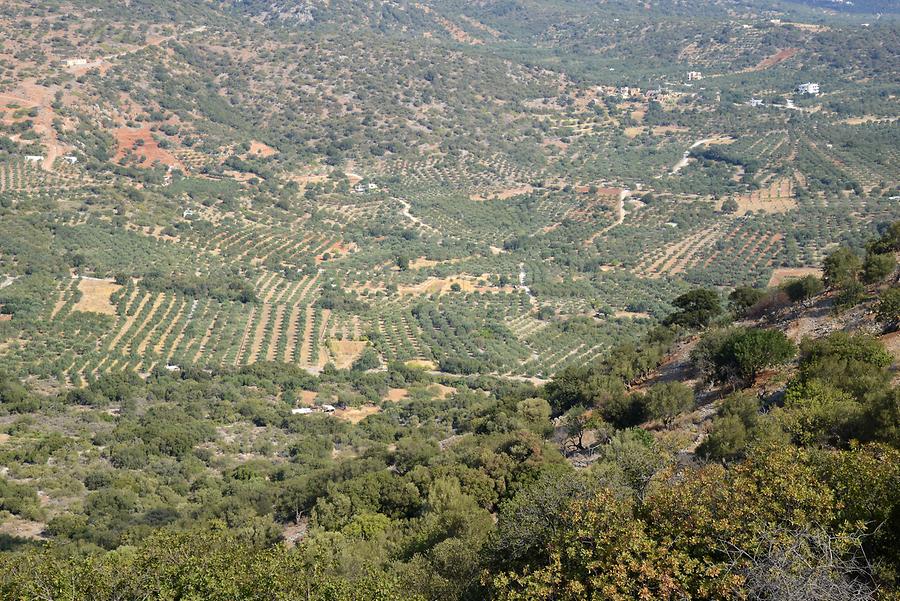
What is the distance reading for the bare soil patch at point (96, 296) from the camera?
6131cm

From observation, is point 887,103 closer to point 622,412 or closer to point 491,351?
point 491,351

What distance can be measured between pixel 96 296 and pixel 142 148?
43.1m

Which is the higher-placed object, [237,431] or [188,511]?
[188,511]

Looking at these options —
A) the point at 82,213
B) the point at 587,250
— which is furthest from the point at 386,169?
the point at 82,213

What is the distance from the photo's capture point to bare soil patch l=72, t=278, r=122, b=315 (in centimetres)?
6131

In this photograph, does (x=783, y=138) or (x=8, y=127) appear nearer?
(x=8, y=127)

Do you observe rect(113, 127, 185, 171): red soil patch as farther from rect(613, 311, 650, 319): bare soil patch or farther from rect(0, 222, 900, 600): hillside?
rect(613, 311, 650, 319): bare soil patch

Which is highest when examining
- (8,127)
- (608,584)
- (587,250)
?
(608,584)

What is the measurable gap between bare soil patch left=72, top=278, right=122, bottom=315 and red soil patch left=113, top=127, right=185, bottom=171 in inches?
1384

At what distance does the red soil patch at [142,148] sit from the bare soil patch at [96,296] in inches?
1384

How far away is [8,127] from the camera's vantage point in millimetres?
89938

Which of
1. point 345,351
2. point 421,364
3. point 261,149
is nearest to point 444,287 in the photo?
point 421,364

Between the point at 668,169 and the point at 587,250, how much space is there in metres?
30.3

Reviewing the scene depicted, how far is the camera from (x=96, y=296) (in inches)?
2498
